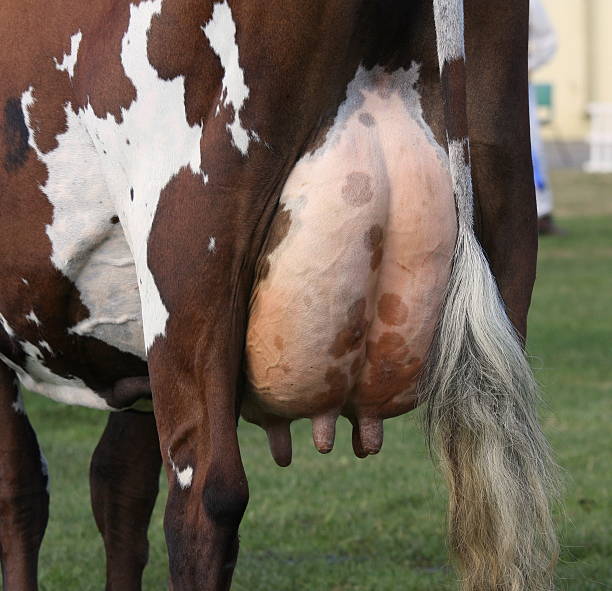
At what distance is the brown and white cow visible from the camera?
2.54m

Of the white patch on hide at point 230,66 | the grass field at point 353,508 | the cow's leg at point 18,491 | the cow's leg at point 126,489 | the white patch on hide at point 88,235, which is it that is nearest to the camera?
the white patch on hide at point 230,66

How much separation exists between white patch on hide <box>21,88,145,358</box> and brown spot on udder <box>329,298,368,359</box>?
1.44 ft

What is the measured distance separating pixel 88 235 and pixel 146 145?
26 cm

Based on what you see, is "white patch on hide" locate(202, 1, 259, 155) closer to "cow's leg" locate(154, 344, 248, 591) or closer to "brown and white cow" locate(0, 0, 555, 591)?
"brown and white cow" locate(0, 0, 555, 591)

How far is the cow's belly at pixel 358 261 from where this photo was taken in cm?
256

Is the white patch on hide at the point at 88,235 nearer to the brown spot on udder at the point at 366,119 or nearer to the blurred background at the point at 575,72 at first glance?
the brown spot on udder at the point at 366,119

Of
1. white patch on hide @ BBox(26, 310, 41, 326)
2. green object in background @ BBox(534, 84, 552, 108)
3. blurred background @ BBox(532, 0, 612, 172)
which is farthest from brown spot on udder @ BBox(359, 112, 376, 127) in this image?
blurred background @ BBox(532, 0, 612, 172)

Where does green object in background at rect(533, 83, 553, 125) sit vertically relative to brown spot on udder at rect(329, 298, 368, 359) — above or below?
below

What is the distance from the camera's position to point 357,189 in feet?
8.39

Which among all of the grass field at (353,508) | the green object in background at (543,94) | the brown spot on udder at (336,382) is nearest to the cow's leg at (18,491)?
the grass field at (353,508)

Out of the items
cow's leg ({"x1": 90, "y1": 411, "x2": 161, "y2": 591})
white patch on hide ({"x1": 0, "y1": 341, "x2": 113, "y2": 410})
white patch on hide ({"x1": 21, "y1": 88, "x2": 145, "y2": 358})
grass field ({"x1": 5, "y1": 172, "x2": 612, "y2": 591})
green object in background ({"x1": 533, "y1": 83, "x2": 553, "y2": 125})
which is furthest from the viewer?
green object in background ({"x1": 533, "y1": 83, "x2": 553, "y2": 125})

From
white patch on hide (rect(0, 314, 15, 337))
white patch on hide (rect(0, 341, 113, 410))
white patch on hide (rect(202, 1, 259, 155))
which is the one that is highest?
white patch on hide (rect(202, 1, 259, 155))

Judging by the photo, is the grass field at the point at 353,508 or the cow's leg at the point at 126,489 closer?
the cow's leg at the point at 126,489

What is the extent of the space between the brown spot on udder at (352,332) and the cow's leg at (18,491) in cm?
111
